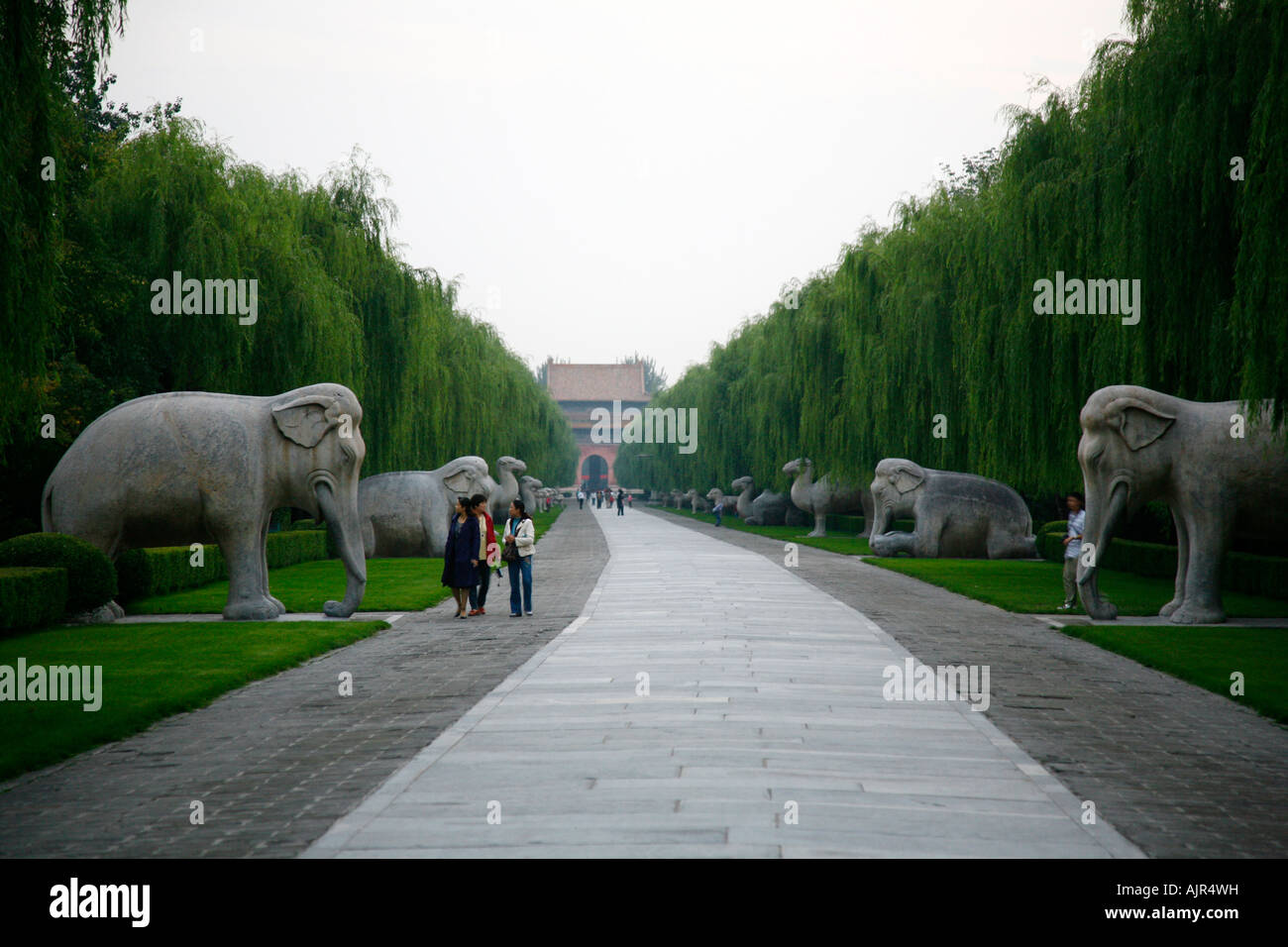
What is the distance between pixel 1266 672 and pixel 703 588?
9.82 metres

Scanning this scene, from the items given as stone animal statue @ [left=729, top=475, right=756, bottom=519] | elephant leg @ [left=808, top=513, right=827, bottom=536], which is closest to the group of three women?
elephant leg @ [left=808, top=513, right=827, bottom=536]

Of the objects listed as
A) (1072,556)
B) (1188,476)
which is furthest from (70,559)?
(1188,476)

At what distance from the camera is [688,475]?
2815 inches

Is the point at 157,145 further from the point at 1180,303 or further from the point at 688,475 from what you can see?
the point at 688,475

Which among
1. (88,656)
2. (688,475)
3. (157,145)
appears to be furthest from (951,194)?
(688,475)

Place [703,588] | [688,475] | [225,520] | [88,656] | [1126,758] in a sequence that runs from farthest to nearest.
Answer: [688,475]
[703,588]
[225,520]
[88,656]
[1126,758]

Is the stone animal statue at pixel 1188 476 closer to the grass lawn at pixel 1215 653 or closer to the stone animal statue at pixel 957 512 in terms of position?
the grass lawn at pixel 1215 653

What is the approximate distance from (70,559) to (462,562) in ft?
15.8

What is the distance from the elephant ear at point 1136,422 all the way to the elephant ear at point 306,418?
9865mm

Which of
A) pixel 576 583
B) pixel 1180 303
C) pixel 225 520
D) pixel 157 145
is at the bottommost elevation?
pixel 576 583
